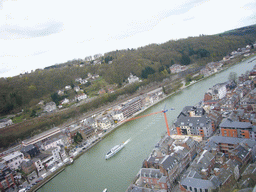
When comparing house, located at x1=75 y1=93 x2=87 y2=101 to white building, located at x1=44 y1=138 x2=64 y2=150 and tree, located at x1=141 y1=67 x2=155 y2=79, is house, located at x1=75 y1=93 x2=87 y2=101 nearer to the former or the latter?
tree, located at x1=141 y1=67 x2=155 y2=79

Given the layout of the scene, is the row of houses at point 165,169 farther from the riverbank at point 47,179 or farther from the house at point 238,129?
the riverbank at point 47,179

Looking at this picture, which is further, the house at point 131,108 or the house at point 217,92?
the house at point 131,108

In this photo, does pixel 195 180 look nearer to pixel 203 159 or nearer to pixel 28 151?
pixel 203 159

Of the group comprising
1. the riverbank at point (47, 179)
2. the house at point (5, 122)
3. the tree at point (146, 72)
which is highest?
the tree at point (146, 72)

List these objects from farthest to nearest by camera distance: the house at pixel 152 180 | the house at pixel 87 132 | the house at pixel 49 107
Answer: the house at pixel 49 107 → the house at pixel 87 132 → the house at pixel 152 180

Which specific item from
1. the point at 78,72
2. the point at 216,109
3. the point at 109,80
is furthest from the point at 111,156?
the point at 78,72

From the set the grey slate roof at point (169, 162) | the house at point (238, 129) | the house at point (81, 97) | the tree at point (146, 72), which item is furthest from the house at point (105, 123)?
the tree at point (146, 72)

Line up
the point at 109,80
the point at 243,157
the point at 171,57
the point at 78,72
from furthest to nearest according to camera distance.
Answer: the point at 171,57, the point at 78,72, the point at 109,80, the point at 243,157
